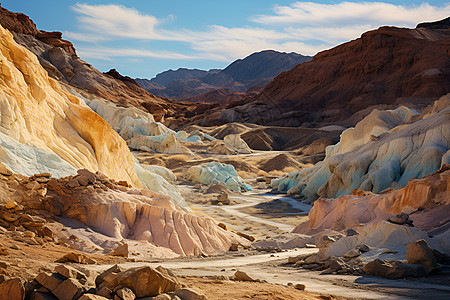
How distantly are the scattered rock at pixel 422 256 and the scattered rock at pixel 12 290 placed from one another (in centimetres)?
481

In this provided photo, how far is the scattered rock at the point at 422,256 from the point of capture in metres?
5.87

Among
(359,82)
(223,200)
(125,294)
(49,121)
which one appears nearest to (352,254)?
(125,294)

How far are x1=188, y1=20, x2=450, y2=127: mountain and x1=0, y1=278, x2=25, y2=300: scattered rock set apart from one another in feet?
223

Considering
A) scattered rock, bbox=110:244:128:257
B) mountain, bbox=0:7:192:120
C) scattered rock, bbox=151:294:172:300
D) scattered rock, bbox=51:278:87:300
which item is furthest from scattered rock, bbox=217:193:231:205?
mountain, bbox=0:7:192:120

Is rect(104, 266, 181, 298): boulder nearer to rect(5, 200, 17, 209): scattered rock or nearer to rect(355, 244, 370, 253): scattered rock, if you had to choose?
rect(5, 200, 17, 209): scattered rock

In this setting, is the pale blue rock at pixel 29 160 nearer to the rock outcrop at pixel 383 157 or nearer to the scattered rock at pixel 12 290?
the scattered rock at pixel 12 290

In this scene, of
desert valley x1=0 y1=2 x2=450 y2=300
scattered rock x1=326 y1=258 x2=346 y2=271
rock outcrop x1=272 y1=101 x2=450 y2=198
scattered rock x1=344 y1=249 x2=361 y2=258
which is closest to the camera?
desert valley x1=0 y1=2 x2=450 y2=300

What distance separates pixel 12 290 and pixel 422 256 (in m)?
4.91

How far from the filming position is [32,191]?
777 cm

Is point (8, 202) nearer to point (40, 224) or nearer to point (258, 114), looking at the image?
point (40, 224)

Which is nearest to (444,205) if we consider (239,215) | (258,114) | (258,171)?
(239,215)

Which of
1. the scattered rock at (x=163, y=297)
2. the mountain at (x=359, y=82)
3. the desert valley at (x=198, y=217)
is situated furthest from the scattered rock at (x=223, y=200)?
the mountain at (x=359, y=82)

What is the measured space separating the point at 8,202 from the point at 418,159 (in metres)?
17.3

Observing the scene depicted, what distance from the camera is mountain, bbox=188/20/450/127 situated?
71000 millimetres
